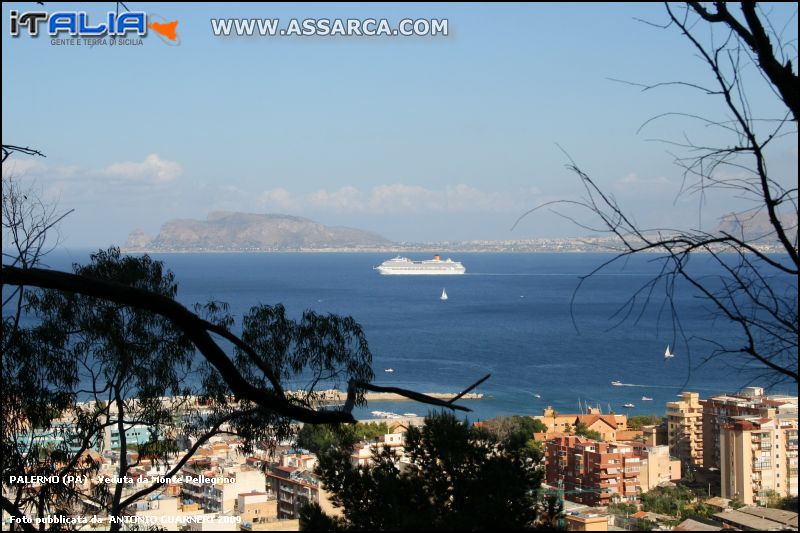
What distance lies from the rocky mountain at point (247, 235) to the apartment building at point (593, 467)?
77610 mm

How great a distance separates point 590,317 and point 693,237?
124 ft

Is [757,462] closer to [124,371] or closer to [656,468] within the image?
[656,468]

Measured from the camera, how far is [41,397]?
4.08m

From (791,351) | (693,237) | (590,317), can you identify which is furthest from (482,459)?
(590,317)

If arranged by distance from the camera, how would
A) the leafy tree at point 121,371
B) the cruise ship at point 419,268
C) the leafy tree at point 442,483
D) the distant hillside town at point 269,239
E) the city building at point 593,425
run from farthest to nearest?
the distant hillside town at point 269,239, the cruise ship at point 419,268, the city building at point 593,425, the leafy tree at point 121,371, the leafy tree at point 442,483

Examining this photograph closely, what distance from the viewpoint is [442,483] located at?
234cm

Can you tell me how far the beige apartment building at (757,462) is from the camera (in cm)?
1234

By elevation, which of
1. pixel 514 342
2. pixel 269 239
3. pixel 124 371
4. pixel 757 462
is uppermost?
pixel 269 239

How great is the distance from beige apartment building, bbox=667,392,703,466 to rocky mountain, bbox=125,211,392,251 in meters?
75.8

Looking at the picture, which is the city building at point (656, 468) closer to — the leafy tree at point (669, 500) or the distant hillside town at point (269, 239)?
the leafy tree at point (669, 500)

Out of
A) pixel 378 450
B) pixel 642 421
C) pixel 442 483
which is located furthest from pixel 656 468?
pixel 442 483

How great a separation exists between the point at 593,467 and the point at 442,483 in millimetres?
10976

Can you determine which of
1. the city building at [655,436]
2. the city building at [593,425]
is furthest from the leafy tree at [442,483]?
the city building at [655,436]

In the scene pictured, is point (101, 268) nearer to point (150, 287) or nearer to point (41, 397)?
point (150, 287)
